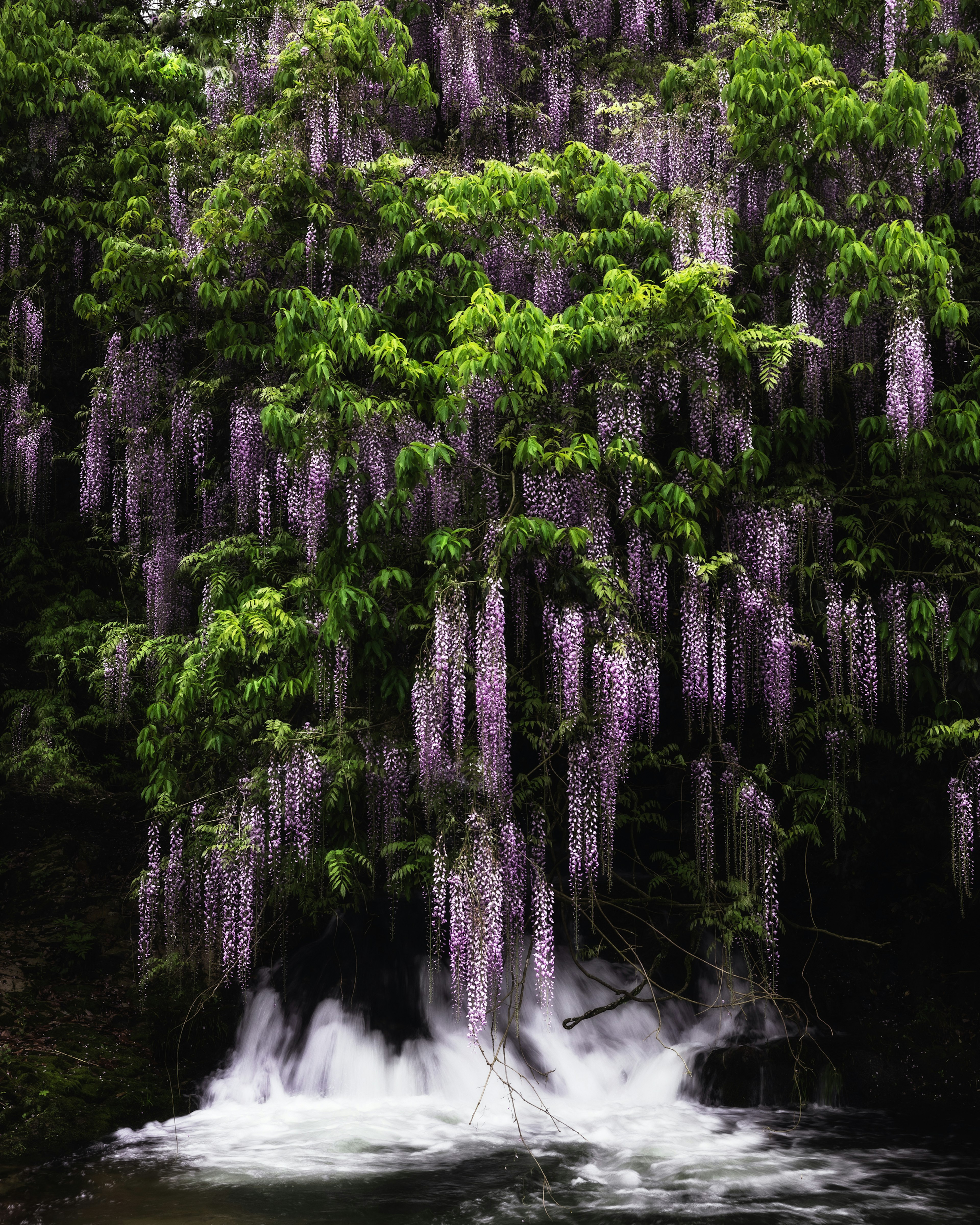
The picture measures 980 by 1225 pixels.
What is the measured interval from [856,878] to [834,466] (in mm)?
2819

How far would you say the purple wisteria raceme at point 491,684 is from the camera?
19.1ft

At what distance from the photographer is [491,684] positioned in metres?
5.82

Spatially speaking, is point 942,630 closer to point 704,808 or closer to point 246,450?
point 704,808

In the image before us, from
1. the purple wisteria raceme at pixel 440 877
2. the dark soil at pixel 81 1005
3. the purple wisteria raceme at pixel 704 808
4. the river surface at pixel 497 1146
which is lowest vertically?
the river surface at pixel 497 1146

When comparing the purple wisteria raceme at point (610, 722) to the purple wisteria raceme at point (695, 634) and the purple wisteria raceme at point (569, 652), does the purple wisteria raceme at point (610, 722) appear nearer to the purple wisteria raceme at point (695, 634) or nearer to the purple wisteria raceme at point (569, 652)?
the purple wisteria raceme at point (569, 652)

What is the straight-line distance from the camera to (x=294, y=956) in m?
7.86

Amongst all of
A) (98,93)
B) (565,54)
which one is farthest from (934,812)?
(98,93)

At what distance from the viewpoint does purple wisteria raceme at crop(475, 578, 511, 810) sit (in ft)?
19.1

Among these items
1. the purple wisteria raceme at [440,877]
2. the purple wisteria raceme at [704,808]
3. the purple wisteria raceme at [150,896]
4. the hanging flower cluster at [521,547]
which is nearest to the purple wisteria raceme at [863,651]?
the hanging flower cluster at [521,547]

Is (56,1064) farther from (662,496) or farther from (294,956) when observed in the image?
(662,496)

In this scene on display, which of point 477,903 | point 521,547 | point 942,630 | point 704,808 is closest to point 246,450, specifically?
point 521,547

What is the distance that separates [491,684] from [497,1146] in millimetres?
2646

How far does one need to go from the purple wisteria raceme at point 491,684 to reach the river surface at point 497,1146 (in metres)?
1.59

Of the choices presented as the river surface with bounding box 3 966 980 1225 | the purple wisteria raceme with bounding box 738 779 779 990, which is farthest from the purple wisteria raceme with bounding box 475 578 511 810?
the purple wisteria raceme with bounding box 738 779 779 990
